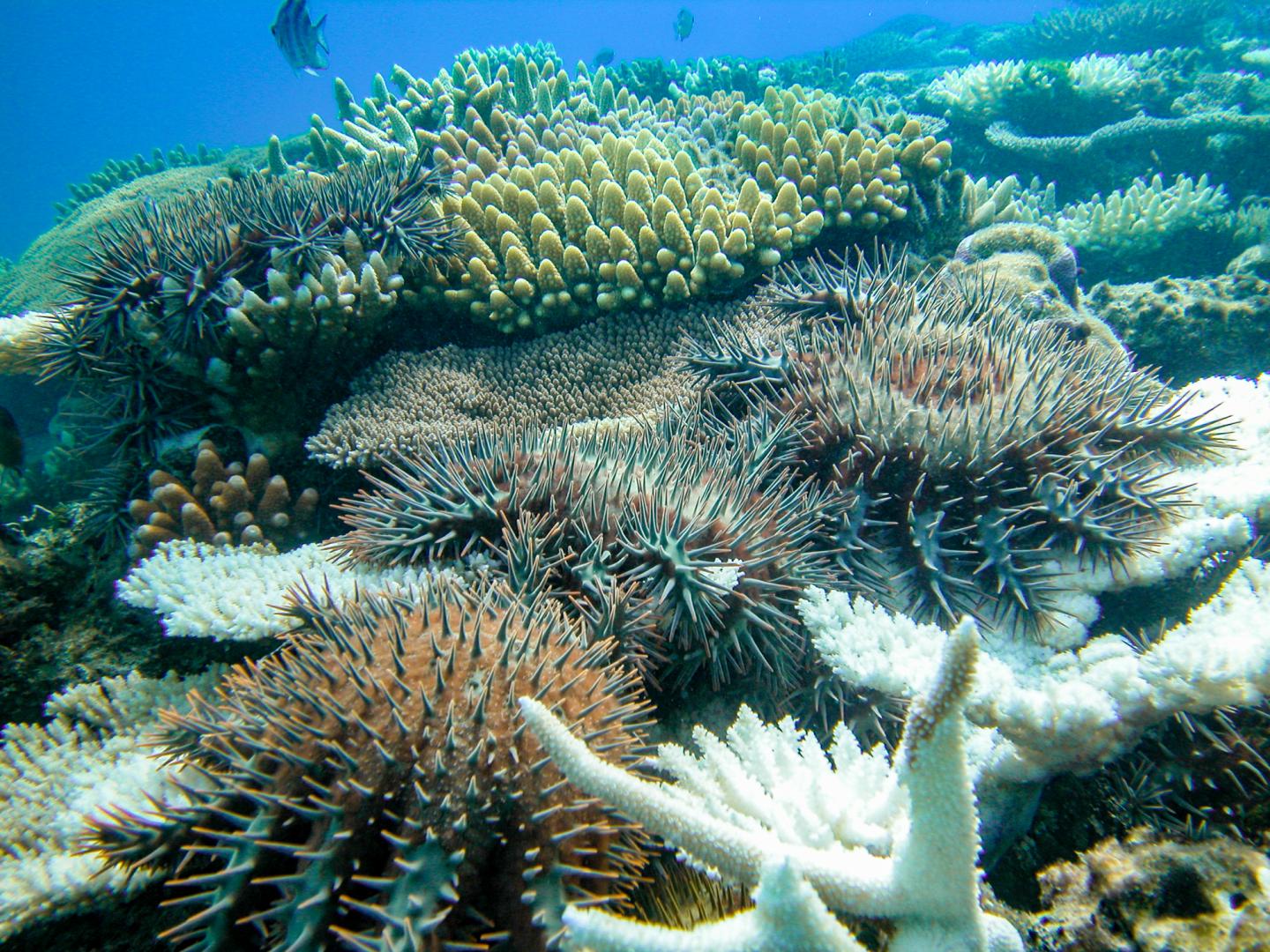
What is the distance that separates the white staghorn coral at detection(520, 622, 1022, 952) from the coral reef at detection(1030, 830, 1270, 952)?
357 mm

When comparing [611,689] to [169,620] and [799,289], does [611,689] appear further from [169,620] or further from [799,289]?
[799,289]

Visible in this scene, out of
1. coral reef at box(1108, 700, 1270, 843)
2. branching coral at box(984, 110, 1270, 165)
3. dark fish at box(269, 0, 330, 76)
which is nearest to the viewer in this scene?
coral reef at box(1108, 700, 1270, 843)

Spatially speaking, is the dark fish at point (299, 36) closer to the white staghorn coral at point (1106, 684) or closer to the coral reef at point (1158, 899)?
the white staghorn coral at point (1106, 684)

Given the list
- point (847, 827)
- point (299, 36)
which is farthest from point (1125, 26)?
point (847, 827)

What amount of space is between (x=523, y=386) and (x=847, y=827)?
3.29 metres

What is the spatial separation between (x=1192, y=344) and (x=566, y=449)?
6.25 m

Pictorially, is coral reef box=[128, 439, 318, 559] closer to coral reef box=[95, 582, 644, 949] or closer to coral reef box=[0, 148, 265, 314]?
coral reef box=[95, 582, 644, 949]

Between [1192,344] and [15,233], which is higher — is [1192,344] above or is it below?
below

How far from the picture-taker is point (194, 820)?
1.68 m

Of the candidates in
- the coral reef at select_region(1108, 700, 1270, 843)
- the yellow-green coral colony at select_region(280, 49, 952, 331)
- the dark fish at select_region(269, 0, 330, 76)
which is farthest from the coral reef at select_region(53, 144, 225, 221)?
the coral reef at select_region(1108, 700, 1270, 843)

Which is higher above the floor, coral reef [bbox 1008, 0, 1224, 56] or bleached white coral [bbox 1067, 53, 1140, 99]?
coral reef [bbox 1008, 0, 1224, 56]

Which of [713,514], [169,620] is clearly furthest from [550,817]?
[169,620]

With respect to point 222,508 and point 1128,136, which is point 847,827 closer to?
point 222,508

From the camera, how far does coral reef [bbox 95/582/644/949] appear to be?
1505mm
